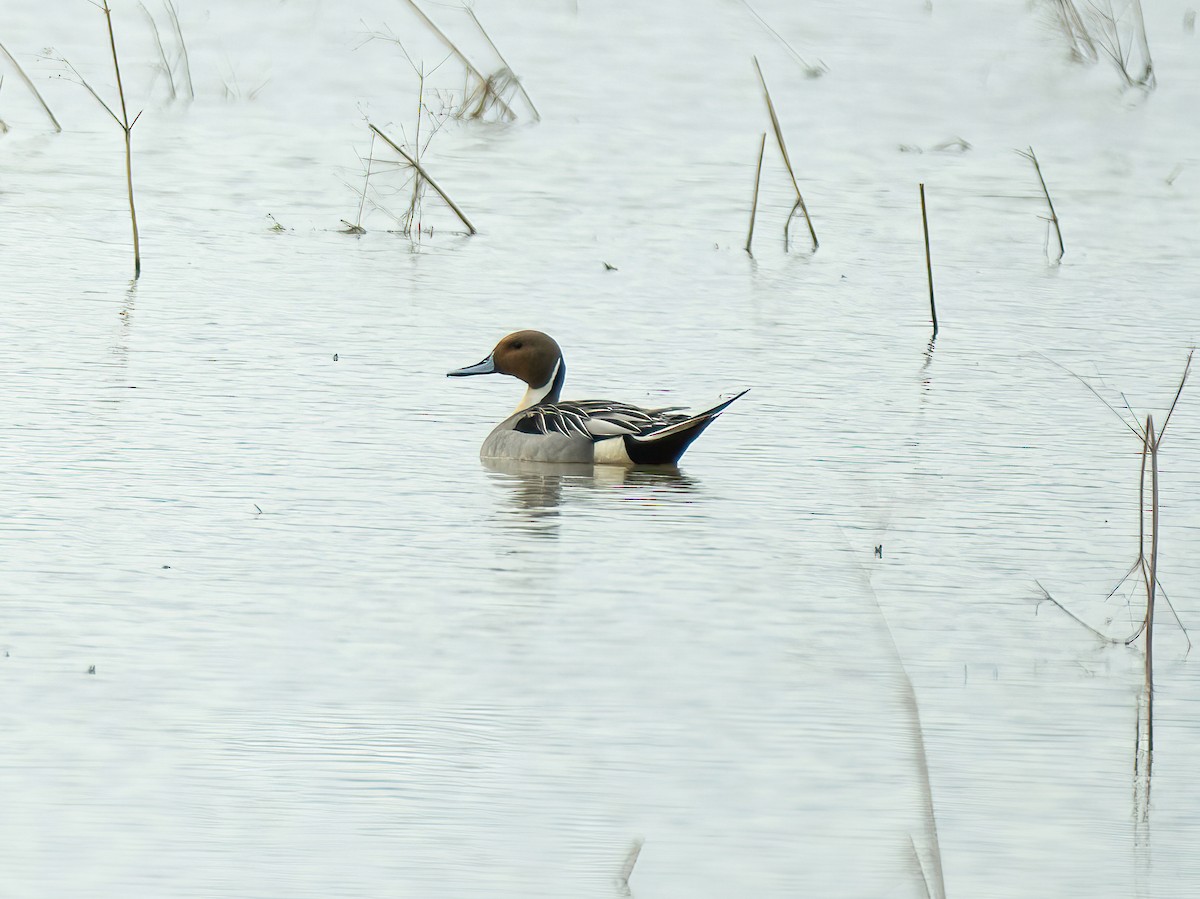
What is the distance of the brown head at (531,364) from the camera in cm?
959

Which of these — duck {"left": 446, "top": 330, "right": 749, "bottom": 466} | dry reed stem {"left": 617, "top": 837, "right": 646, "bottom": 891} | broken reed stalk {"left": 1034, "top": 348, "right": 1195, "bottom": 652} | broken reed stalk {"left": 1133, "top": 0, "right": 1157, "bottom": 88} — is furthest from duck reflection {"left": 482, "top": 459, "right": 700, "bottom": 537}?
broken reed stalk {"left": 1133, "top": 0, "right": 1157, "bottom": 88}

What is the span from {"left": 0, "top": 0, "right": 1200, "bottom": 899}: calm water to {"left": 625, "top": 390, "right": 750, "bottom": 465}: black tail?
0.11 metres

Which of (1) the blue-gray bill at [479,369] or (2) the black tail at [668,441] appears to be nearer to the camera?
(2) the black tail at [668,441]

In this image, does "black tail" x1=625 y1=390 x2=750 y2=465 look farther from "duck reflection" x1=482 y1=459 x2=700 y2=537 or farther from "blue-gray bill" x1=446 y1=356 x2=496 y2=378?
"blue-gray bill" x1=446 y1=356 x2=496 y2=378

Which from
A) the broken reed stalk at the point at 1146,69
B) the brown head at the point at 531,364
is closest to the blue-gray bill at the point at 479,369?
the brown head at the point at 531,364

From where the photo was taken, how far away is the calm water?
4633mm

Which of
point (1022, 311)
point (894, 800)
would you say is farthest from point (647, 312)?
point (894, 800)

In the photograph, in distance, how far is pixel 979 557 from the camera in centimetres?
714

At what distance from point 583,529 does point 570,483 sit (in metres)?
1.04

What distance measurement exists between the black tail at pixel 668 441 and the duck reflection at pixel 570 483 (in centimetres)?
6

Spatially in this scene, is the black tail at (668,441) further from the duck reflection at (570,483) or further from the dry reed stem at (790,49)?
the dry reed stem at (790,49)

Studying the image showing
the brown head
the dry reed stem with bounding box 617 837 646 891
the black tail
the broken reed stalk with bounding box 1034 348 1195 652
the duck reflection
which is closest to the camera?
the dry reed stem with bounding box 617 837 646 891

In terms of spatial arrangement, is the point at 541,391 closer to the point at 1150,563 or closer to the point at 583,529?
the point at 583,529

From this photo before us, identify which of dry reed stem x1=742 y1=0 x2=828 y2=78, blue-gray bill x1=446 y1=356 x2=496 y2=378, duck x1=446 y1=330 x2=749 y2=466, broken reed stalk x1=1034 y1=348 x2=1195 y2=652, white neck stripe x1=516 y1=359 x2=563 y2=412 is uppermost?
broken reed stalk x1=1034 y1=348 x2=1195 y2=652
